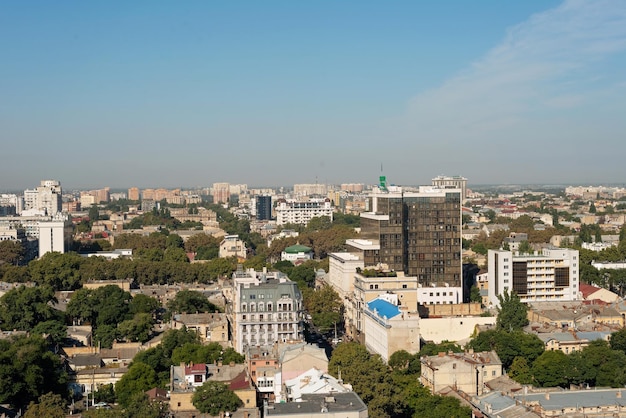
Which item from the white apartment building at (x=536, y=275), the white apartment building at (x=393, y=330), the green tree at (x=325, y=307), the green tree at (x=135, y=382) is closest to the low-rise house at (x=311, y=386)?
the green tree at (x=135, y=382)

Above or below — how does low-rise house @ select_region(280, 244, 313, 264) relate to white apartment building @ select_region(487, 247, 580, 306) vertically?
below

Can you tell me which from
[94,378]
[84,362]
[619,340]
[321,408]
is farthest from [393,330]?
[84,362]

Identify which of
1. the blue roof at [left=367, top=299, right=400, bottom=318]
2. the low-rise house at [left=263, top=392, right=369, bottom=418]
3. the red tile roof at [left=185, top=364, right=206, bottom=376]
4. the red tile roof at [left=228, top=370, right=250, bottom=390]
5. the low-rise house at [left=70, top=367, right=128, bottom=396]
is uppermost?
the blue roof at [left=367, top=299, right=400, bottom=318]

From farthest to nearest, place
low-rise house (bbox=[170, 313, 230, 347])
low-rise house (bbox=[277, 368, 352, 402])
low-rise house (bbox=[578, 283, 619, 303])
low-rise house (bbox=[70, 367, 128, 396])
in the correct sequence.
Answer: low-rise house (bbox=[578, 283, 619, 303]) < low-rise house (bbox=[170, 313, 230, 347]) < low-rise house (bbox=[70, 367, 128, 396]) < low-rise house (bbox=[277, 368, 352, 402])

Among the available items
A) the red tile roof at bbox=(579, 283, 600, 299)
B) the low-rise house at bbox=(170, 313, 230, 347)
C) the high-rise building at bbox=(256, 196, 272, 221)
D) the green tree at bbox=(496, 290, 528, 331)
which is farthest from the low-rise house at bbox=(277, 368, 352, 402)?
the high-rise building at bbox=(256, 196, 272, 221)

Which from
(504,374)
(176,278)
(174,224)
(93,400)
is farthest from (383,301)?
(174,224)

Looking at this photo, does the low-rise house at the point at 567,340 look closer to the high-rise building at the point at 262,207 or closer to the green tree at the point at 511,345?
the green tree at the point at 511,345

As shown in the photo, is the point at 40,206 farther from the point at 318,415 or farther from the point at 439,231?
the point at 318,415

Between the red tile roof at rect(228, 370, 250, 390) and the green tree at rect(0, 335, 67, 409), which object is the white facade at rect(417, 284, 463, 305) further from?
the green tree at rect(0, 335, 67, 409)
